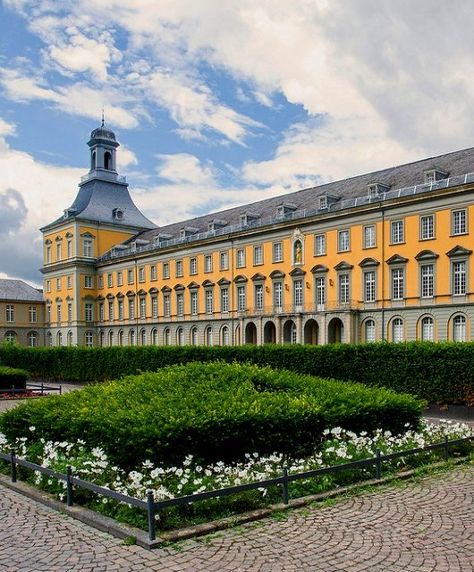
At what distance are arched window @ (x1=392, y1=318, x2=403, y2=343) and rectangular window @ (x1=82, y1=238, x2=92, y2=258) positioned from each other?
45.4 meters

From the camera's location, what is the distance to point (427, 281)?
45.2m

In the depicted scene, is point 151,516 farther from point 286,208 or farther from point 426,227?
point 286,208

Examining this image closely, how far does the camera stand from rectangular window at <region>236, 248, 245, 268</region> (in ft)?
197

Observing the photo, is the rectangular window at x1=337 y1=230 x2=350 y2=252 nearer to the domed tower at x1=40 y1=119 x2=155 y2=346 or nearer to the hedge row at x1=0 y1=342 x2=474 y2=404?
the hedge row at x1=0 y1=342 x2=474 y2=404

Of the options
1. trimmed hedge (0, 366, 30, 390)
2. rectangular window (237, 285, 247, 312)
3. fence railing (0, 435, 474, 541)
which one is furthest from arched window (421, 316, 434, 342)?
fence railing (0, 435, 474, 541)

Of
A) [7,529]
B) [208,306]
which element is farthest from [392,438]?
[208,306]

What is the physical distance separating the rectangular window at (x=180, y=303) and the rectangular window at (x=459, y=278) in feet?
105

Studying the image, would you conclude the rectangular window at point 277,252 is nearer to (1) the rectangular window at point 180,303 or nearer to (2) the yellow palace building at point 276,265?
(2) the yellow palace building at point 276,265

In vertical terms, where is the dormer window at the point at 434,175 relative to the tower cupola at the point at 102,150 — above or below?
below

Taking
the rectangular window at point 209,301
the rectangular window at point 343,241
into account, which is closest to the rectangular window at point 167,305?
the rectangular window at point 209,301

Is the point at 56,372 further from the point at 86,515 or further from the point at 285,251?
the point at 86,515

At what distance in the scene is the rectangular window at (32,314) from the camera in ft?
292

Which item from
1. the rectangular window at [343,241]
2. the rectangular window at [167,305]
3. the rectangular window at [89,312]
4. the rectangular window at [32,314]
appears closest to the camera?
the rectangular window at [343,241]

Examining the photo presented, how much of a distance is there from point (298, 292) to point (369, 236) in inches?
350
